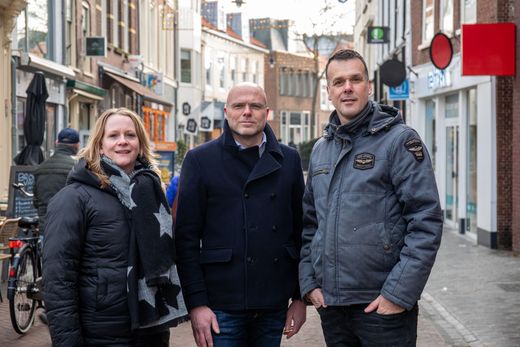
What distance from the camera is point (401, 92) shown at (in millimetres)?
21078

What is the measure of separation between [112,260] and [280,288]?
Answer: 34.1 inches

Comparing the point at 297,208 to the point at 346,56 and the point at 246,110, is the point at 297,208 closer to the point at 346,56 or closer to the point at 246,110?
the point at 246,110

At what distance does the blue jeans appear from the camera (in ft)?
14.1

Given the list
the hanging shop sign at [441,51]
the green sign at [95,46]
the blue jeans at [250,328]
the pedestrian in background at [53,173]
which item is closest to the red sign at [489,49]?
the hanging shop sign at [441,51]

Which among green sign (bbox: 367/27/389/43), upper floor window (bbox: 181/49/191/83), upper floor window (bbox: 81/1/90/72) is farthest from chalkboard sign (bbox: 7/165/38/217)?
upper floor window (bbox: 181/49/191/83)

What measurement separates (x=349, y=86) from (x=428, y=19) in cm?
1748

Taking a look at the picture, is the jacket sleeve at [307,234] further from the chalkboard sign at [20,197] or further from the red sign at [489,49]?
the red sign at [489,49]

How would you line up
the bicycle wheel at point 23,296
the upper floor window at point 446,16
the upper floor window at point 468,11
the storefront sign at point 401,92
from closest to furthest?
the bicycle wheel at point 23,296 < the upper floor window at point 468,11 < the upper floor window at point 446,16 < the storefront sign at point 401,92

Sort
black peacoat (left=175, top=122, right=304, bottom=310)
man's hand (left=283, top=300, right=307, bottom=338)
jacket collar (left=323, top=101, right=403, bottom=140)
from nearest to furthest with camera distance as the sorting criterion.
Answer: jacket collar (left=323, top=101, right=403, bottom=140) < black peacoat (left=175, top=122, right=304, bottom=310) < man's hand (left=283, top=300, right=307, bottom=338)

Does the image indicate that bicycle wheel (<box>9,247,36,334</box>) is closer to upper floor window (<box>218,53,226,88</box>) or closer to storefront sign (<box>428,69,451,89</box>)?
storefront sign (<box>428,69,451,89</box>)

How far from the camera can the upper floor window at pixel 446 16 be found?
18094mm

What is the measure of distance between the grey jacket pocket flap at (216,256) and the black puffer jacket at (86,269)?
434mm

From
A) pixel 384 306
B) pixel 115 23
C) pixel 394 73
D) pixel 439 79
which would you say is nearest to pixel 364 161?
pixel 384 306

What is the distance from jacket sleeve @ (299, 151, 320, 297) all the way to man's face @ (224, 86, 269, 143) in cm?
37
